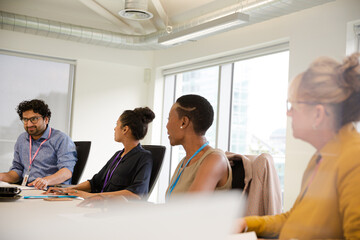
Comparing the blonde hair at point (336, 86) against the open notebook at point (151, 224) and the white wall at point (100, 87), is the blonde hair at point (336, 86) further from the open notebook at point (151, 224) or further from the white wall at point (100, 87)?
the white wall at point (100, 87)

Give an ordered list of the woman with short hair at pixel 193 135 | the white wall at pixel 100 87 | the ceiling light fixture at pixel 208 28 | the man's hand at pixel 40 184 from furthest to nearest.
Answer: the white wall at pixel 100 87 → the ceiling light fixture at pixel 208 28 → the man's hand at pixel 40 184 → the woman with short hair at pixel 193 135

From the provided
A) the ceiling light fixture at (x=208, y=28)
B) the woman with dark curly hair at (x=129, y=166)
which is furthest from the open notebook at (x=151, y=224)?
the ceiling light fixture at (x=208, y=28)

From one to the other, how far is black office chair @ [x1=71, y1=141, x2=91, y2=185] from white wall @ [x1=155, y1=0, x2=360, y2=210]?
1427 mm

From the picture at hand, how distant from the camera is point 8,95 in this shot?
432 centimetres

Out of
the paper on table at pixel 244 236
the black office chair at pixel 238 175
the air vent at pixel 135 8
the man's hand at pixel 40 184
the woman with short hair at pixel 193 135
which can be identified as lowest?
the man's hand at pixel 40 184

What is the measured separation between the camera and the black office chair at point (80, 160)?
2.59m

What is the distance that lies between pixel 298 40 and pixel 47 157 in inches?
67.8

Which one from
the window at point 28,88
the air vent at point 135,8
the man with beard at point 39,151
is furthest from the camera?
the window at point 28,88

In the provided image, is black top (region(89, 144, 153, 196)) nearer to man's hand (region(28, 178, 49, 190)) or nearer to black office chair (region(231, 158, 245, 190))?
man's hand (region(28, 178, 49, 190))

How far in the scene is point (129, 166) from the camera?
2.09 m

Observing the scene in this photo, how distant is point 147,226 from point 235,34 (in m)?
3.41

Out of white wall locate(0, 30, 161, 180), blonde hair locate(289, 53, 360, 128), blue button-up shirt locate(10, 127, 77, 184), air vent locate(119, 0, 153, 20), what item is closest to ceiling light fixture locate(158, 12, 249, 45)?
air vent locate(119, 0, 153, 20)

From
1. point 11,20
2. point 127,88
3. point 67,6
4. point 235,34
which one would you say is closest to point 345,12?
point 235,34

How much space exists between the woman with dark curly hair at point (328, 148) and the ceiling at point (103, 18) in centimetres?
275
